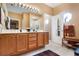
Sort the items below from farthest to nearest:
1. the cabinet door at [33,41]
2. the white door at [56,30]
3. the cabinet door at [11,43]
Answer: the cabinet door at [33,41], the white door at [56,30], the cabinet door at [11,43]

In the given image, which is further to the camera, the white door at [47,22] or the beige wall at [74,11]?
the white door at [47,22]

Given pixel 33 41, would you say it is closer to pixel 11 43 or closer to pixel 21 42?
pixel 21 42

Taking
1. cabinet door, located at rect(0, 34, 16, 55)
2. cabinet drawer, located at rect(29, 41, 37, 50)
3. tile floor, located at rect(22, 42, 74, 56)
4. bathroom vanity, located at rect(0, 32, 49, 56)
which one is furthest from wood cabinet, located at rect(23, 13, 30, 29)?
tile floor, located at rect(22, 42, 74, 56)

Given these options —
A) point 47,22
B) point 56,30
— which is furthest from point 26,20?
point 56,30

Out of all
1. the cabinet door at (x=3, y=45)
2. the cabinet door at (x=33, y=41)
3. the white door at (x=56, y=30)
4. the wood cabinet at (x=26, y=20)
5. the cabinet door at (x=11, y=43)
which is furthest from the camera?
the cabinet door at (x=33, y=41)

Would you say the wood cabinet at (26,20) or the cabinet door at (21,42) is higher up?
the wood cabinet at (26,20)

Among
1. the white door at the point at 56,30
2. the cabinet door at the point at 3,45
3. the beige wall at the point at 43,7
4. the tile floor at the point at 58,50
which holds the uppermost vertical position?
the beige wall at the point at 43,7

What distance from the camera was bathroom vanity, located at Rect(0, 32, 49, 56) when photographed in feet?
6.17

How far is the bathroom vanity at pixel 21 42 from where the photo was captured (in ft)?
6.17

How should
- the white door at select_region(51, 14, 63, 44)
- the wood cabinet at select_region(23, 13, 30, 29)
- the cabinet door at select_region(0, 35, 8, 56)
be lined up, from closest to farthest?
the cabinet door at select_region(0, 35, 8, 56), the wood cabinet at select_region(23, 13, 30, 29), the white door at select_region(51, 14, 63, 44)

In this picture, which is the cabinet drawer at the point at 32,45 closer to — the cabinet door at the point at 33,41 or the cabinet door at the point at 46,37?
the cabinet door at the point at 33,41

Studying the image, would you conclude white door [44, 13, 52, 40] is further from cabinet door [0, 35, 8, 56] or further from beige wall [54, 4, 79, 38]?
cabinet door [0, 35, 8, 56]

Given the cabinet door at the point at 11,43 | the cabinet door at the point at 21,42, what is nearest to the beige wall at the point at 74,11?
the cabinet door at the point at 21,42

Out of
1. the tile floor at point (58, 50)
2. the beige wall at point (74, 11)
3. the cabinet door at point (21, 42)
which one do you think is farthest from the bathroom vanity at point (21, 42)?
→ the beige wall at point (74, 11)
